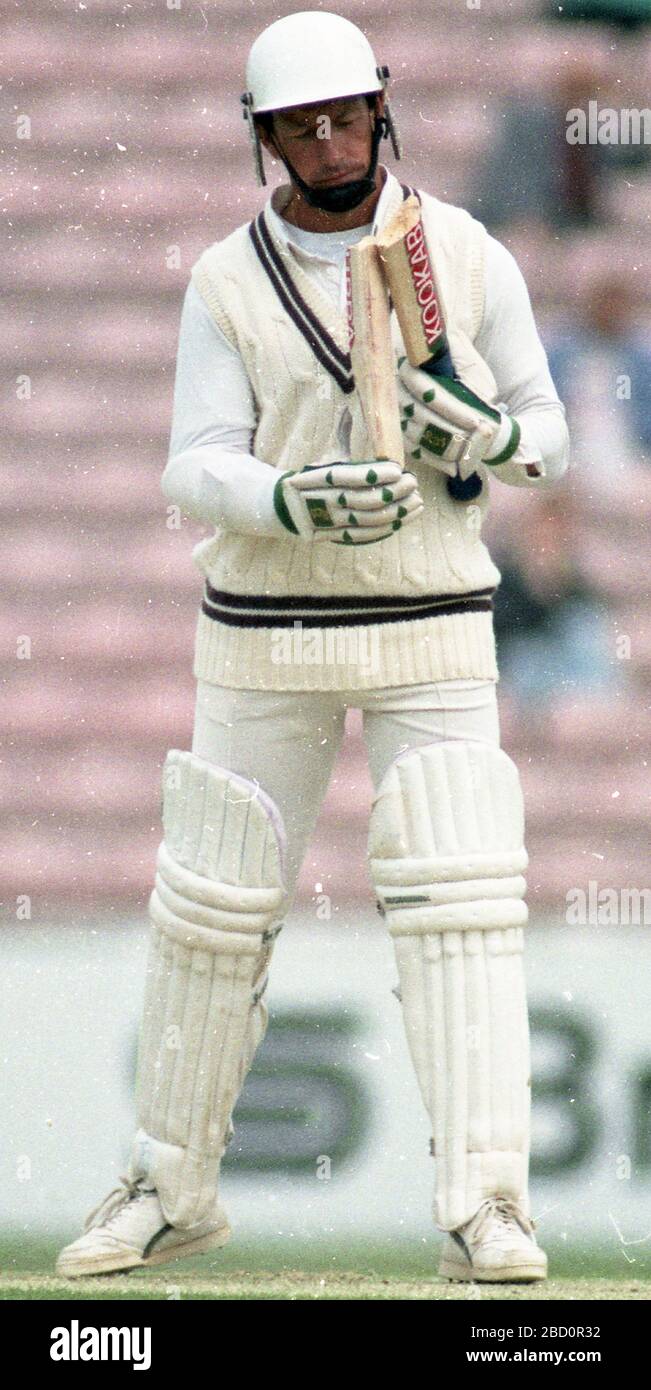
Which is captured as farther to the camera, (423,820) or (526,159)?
(526,159)

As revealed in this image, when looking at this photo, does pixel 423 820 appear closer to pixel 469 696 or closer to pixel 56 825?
pixel 469 696

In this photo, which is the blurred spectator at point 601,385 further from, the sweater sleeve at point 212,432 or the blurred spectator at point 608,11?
the sweater sleeve at point 212,432

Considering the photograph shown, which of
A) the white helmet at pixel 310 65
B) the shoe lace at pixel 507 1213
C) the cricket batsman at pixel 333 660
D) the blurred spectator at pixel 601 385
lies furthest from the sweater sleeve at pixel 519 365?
the blurred spectator at pixel 601 385

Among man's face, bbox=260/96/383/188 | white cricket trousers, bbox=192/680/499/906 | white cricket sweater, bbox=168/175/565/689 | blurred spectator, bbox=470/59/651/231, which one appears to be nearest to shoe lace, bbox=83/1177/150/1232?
white cricket trousers, bbox=192/680/499/906

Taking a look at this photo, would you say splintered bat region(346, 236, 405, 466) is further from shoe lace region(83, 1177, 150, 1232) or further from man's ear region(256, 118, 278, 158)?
shoe lace region(83, 1177, 150, 1232)

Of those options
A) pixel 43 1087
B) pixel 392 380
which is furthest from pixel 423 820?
pixel 43 1087

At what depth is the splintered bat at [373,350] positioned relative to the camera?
2.98 metres

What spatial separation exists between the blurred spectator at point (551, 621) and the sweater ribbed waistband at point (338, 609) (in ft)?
Result: 3.31

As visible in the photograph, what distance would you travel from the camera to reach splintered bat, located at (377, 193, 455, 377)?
9.81 feet

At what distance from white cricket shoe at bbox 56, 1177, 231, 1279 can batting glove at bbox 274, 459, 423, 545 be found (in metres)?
0.89

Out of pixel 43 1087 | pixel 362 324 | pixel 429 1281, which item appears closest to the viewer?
pixel 362 324

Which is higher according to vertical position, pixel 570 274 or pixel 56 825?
pixel 570 274

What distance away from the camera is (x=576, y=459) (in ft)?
13.8

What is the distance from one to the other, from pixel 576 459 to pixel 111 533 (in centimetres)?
75
